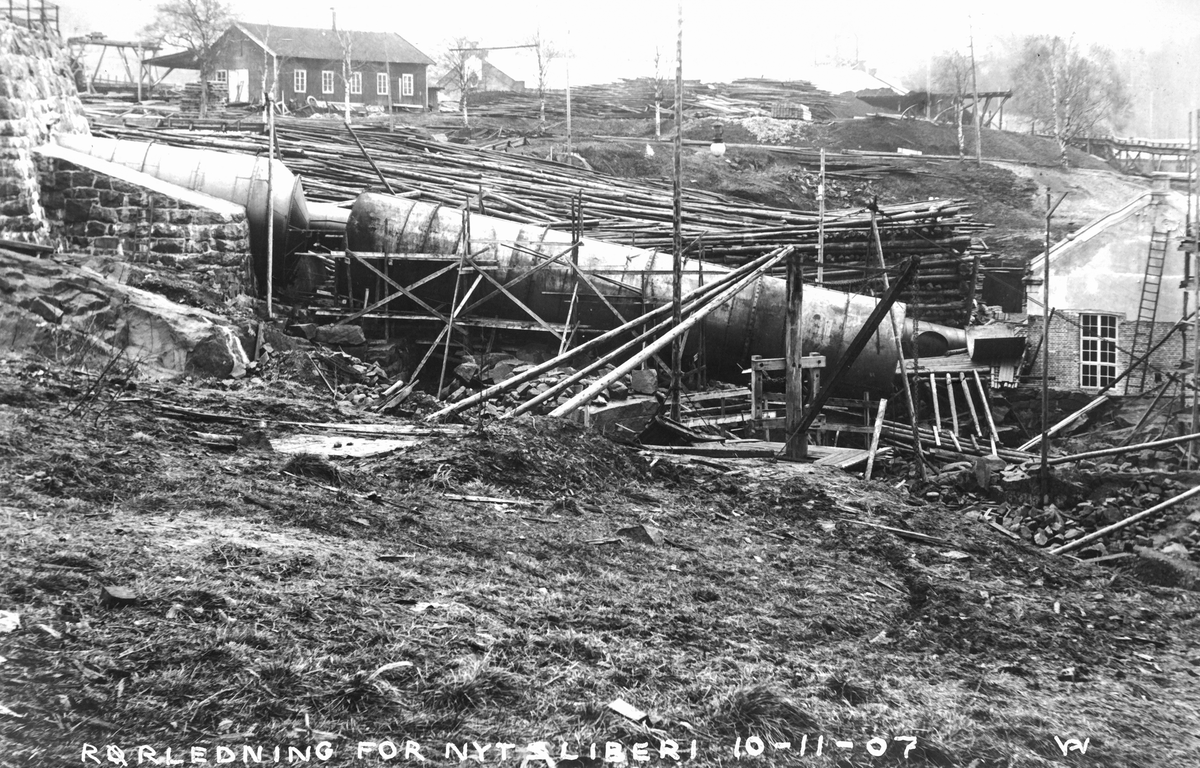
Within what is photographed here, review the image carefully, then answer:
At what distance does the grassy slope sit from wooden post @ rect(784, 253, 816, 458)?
7.16 ft

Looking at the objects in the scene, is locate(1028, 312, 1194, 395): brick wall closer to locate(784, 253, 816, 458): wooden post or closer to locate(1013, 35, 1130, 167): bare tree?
locate(784, 253, 816, 458): wooden post

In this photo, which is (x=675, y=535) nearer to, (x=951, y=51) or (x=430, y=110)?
(x=430, y=110)

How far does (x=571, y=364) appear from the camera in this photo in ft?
51.2

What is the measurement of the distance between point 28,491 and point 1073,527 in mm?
10197

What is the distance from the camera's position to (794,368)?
9.91 m

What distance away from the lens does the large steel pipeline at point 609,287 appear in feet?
54.1

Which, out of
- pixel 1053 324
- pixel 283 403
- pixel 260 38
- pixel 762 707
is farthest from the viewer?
pixel 260 38

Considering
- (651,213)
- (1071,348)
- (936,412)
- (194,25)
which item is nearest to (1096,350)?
(1071,348)

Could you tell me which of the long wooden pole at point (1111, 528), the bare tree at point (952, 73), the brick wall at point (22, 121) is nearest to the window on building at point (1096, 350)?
the long wooden pole at point (1111, 528)

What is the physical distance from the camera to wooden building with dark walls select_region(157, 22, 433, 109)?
28641mm

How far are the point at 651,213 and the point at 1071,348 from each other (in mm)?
9880

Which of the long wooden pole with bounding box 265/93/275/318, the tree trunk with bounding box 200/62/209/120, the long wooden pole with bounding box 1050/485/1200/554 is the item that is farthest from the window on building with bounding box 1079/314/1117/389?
the tree trunk with bounding box 200/62/209/120

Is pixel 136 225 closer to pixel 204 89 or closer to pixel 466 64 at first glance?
pixel 204 89

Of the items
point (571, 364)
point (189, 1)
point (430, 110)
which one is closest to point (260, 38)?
point (189, 1)
